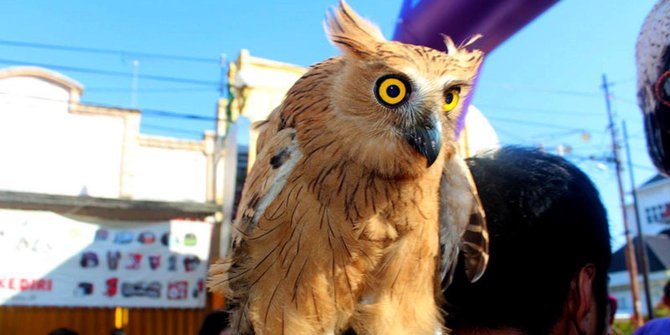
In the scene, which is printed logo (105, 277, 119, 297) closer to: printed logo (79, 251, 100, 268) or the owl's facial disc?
printed logo (79, 251, 100, 268)

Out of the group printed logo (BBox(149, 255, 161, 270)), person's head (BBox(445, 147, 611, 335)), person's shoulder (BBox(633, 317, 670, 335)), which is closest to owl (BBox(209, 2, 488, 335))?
person's head (BBox(445, 147, 611, 335))

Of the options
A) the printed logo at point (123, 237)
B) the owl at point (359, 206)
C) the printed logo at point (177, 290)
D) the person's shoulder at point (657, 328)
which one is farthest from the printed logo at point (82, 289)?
the person's shoulder at point (657, 328)

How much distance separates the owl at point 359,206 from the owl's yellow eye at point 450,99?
0.03 feet

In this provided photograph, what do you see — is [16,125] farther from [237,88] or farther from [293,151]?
[293,151]

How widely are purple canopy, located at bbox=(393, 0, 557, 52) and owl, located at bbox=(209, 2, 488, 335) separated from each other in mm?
981

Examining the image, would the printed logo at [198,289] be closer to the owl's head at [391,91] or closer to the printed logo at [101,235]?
the printed logo at [101,235]

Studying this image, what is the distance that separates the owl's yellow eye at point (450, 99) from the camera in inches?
83.0

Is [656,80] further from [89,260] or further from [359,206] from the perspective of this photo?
[89,260]

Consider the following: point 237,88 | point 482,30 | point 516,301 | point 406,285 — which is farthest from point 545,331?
point 237,88

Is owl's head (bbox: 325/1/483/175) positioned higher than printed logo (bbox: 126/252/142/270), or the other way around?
owl's head (bbox: 325/1/483/175)

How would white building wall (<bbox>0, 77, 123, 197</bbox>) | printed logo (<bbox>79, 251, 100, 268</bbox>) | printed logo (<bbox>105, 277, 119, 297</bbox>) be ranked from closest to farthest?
printed logo (<bbox>79, 251, 100, 268</bbox>), printed logo (<bbox>105, 277, 119, 297</bbox>), white building wall (<bbox>0, 77, 123, 197</bbox>)

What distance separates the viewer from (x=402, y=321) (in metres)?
1.98

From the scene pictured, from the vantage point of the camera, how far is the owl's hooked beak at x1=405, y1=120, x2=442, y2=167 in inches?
78.4

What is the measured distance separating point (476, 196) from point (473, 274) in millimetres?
321
